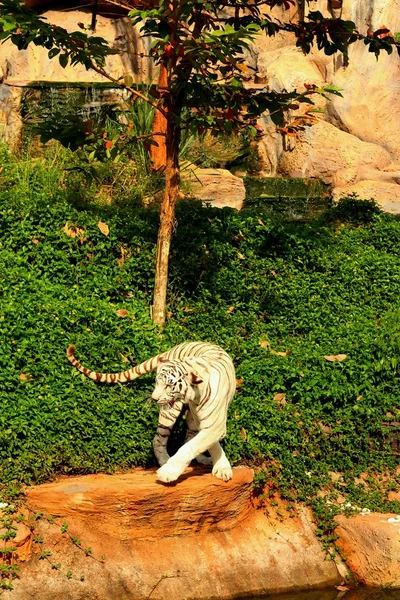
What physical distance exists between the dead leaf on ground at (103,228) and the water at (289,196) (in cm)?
405

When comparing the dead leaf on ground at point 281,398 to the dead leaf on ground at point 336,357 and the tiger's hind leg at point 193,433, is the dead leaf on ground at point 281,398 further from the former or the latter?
the tiger's hind leg at point 193,433

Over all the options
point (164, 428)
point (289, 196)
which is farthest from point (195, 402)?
point (289, 196)

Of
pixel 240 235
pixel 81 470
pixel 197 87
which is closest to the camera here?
pixel 81 470

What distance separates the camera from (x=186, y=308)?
379 inches

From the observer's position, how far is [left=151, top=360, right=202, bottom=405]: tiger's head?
22.2 feet

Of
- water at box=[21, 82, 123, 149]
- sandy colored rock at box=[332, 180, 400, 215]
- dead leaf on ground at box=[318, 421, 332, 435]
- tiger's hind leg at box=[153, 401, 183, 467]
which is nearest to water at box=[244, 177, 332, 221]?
sandy colored rock at box=[332, 180, 400, 215]

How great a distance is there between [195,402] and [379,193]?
26.1 feet

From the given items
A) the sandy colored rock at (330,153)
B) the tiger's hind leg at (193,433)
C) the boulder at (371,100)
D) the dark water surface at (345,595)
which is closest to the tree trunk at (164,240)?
the tiger's hind leg at (193,433)

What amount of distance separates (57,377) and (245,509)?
1844mm

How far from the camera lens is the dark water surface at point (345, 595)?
6828 mm

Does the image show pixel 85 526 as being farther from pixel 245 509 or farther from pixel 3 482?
pixel 245 509

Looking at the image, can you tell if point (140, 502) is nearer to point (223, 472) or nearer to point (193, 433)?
point (223, 472)

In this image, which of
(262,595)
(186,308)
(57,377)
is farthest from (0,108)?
(262,595)

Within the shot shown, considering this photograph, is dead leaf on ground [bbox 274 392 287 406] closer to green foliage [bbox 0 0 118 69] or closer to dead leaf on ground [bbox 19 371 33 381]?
dead leaf on ground [bbox 19 371 33 381]
